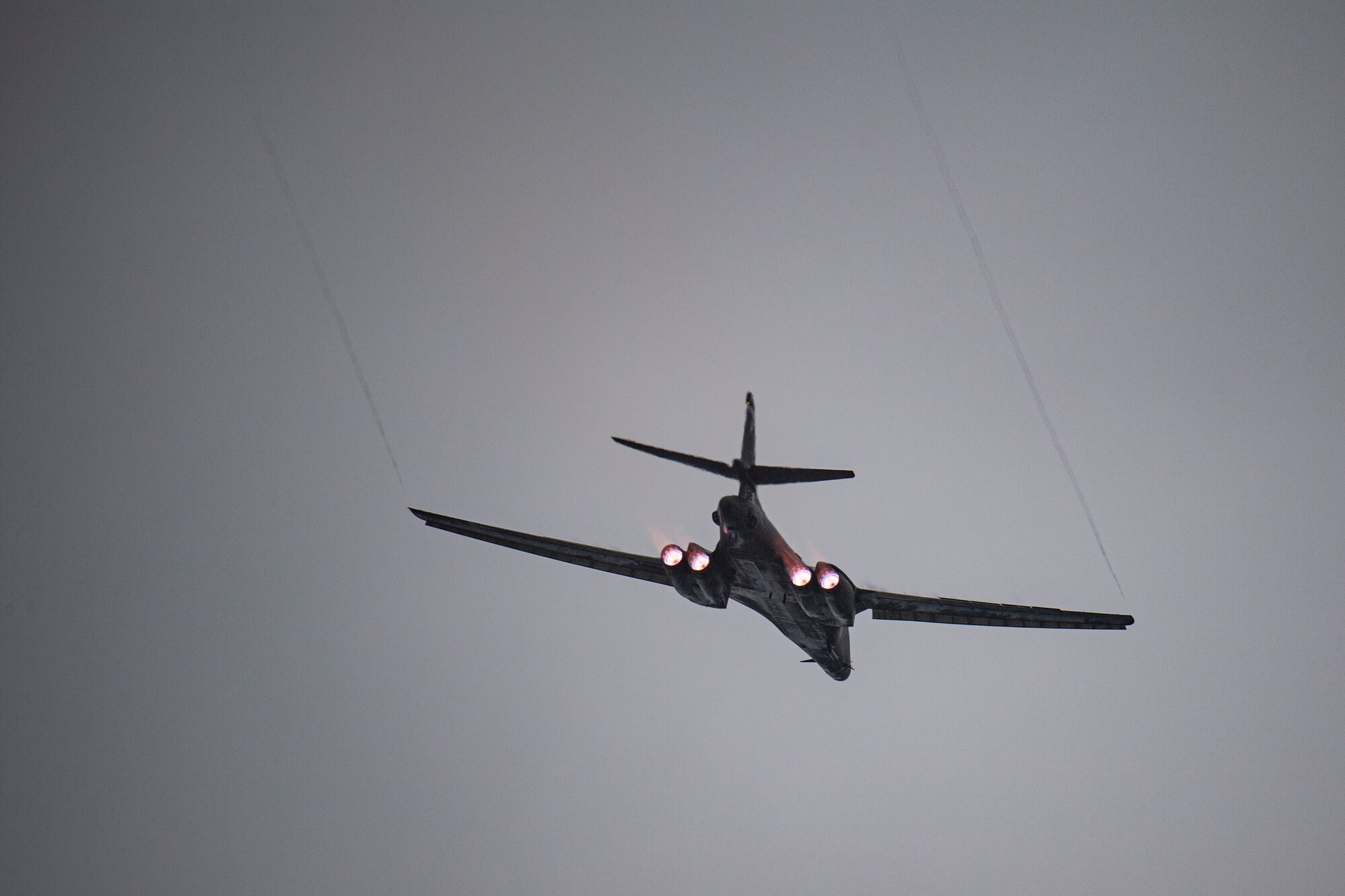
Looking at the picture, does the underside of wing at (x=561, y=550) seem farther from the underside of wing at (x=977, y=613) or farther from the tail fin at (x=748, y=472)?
the underside of wing at (x=977, y=613)

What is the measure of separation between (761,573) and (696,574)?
2235 mm

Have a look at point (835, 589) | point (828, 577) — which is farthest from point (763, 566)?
point (835, 589)

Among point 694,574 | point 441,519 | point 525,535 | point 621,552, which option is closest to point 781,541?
point 694,574

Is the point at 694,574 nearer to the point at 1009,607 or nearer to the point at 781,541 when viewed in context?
the point at 781,541

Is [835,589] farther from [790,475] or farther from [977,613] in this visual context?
[977,613]

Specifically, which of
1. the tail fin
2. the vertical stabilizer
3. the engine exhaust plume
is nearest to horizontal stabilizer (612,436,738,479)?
the tail fin

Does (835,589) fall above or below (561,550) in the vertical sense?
below

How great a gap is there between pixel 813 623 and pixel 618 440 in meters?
11.2

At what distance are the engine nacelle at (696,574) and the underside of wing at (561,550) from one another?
7.92 feet

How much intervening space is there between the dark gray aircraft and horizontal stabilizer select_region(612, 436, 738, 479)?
2.2 inches

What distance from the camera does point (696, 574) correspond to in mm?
30766

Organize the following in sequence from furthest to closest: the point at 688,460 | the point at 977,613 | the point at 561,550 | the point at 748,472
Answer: the point at 561,550, the point at 977,613, the point at 748,472, the point at 688,460

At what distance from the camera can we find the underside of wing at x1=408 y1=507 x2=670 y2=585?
110 ft

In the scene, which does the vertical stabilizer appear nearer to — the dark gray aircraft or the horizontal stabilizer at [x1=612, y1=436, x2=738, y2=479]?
the dark gray aircraft
